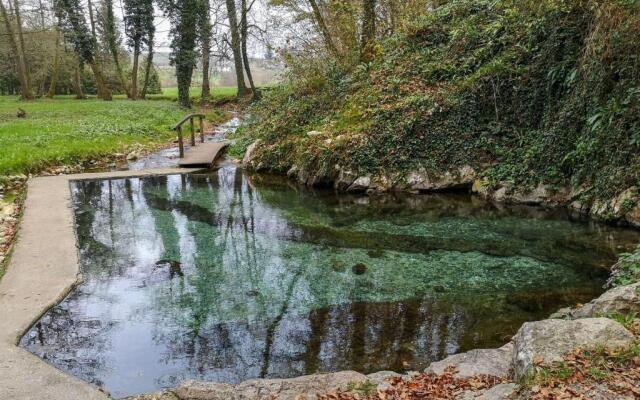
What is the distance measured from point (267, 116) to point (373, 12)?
4.86 metres

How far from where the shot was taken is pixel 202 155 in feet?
45.6

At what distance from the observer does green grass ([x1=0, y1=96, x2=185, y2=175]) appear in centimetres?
1163

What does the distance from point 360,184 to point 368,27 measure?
21.4 feet

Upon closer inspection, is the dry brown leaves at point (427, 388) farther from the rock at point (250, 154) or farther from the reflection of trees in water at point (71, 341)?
the rock at point (250, 154)

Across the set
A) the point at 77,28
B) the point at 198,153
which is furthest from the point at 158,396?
→ the point at 77,28

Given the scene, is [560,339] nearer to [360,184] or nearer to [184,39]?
[360,184]

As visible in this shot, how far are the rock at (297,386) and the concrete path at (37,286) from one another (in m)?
1.15

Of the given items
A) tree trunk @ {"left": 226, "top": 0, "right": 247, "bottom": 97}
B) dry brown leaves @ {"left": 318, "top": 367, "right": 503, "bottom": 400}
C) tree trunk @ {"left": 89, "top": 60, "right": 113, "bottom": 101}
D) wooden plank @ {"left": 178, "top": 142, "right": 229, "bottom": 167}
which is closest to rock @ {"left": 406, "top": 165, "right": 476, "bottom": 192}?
wooden plank @ {"left": 178, "top": 142, "right": 229, "bottom": 167}

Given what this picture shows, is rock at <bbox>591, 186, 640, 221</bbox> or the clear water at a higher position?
rock at <bbox>591, 186, 640, 221</bbox>

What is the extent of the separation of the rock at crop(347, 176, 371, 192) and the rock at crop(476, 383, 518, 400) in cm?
811

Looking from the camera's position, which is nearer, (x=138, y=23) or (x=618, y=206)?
(x=618, y=206)

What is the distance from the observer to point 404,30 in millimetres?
14297

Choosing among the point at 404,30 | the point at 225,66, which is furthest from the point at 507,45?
the point at 225,66

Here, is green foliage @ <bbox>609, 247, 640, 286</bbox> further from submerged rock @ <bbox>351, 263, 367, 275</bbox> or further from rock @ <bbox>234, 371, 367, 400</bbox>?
rock @ <bbox>234, 371, 367, 400</bbox>
